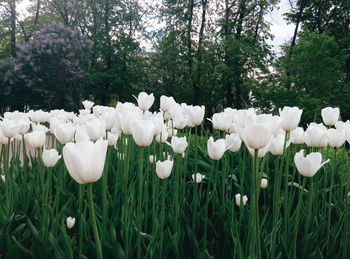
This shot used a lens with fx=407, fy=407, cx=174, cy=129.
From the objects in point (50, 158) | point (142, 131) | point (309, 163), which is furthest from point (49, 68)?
point (309, 163)

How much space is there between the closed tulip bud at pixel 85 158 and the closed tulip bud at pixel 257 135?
0.51 m

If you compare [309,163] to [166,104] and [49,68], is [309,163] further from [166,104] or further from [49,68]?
[49,68]

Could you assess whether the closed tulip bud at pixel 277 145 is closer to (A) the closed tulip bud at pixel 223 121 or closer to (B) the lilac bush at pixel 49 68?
(A) the closed tulip bud at pixel 223 121

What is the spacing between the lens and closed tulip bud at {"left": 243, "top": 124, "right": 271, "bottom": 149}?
1.40 metres

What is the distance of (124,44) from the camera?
2467 cm

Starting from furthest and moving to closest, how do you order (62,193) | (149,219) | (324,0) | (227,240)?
(324,0), (62,193), (149,219), (227,240)

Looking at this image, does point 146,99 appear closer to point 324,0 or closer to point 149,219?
point 149,219

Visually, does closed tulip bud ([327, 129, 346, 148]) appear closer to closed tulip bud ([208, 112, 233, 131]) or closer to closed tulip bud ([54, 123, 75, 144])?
closed tulip bud ([208, 112, 233, 131])

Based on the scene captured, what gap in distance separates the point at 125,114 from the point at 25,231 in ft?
2.96

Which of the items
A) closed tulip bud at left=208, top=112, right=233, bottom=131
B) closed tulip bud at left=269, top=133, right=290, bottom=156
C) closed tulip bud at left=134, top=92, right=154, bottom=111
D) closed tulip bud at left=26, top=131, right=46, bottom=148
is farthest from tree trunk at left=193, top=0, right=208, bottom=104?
closed tulip bud at left=269, top=133, right=290, bottom=156

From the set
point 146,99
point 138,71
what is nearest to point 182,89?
point 138,71

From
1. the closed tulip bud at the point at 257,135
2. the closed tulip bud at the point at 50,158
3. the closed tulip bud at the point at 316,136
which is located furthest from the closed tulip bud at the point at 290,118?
the closed tulip bud at the point at 50,158

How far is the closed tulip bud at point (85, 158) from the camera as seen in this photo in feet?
4.02

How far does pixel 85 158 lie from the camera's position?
123cm
